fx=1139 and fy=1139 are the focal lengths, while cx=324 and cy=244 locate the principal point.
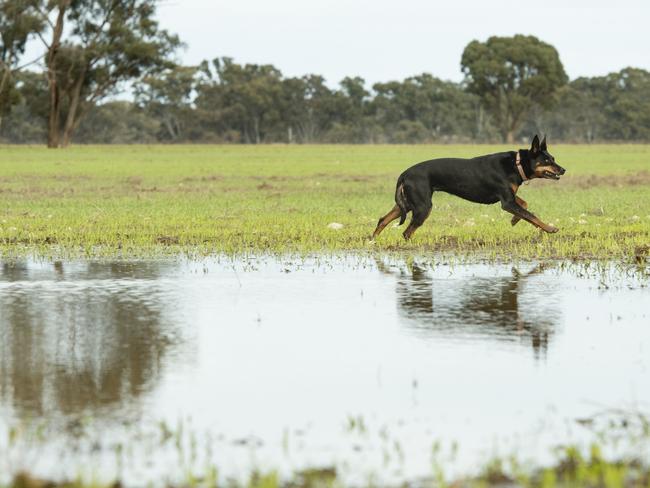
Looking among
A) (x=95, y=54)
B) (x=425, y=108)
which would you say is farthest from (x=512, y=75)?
(x=95, y=54)

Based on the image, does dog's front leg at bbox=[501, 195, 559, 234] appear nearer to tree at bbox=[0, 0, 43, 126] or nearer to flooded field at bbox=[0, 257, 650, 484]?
flooded field at bbox=[0, 257, 650, 484]

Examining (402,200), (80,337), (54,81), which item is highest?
(54,81)

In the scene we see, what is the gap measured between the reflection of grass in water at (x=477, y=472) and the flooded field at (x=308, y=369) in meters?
0.03

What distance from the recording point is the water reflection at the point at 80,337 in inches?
227

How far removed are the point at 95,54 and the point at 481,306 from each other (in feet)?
209

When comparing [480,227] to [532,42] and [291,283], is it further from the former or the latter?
[532,42]

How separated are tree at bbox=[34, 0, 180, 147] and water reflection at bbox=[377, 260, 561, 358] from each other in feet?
197

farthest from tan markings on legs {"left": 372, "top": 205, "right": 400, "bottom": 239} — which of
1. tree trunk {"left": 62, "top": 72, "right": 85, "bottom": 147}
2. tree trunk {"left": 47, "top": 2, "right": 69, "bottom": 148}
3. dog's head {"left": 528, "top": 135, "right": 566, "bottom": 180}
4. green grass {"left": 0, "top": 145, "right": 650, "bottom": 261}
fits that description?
tree trunk {"left": 62, "top": 72, "right": 85, "bottom": 147}

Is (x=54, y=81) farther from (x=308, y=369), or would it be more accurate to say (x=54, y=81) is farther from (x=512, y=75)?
(x=308, y=369)

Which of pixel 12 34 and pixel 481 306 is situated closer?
pixel 481 306

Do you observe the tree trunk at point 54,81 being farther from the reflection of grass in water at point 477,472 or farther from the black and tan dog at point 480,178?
the reflection of grass in water at point 477,472

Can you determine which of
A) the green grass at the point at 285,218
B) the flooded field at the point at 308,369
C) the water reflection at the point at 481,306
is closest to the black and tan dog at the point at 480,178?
the green grass at the point at 285,218

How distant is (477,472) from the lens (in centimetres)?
450

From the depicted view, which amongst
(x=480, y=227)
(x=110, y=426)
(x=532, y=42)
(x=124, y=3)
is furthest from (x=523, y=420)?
(x=532, y=42)
